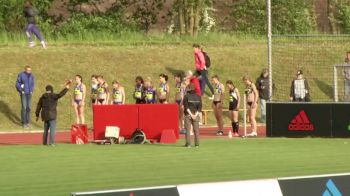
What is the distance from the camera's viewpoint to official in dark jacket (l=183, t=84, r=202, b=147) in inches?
1009

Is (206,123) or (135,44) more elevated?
(135,44)

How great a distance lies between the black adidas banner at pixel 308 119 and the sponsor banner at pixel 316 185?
1926 cm

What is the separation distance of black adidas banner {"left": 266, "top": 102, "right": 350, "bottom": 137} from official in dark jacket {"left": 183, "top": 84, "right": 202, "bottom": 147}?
446cm

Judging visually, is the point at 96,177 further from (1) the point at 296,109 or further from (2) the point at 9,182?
(1) the point at 296,109

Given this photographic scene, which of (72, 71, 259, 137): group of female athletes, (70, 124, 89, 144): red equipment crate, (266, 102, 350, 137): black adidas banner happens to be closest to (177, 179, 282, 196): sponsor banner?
(70, 124, 89, 144): red equipment crate

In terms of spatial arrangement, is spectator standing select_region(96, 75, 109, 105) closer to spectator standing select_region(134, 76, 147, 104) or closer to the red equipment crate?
spectator standing select_region(134, 76, 147, 104)

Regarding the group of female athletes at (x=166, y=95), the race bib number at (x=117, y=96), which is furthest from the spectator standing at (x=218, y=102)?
the race bib number at (x=117, y=96)

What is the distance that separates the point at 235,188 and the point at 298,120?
67.5 feet

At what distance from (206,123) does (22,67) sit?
782 centimetres

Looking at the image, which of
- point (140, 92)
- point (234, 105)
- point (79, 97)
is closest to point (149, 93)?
point (140, 92)

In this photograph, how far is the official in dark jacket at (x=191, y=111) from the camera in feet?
84.1

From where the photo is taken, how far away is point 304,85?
32.0m

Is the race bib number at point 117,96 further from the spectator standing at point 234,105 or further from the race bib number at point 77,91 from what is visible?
the spectator standing at point 234,105

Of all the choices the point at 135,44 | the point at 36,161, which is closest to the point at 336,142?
the point at 36,161
